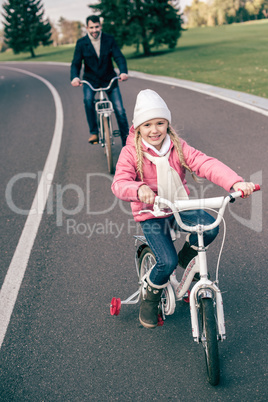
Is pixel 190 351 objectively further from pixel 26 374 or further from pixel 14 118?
pixel 14 118

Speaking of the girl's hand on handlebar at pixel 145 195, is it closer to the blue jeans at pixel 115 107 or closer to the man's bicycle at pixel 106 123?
the man's bicycle at pixel 106 123

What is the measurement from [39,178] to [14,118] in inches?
259

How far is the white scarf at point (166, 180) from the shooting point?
3133 millimetres

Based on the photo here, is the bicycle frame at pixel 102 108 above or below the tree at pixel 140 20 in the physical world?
below

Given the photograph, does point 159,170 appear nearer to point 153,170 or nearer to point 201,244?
point 153,170

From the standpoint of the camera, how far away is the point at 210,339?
2.68 metres

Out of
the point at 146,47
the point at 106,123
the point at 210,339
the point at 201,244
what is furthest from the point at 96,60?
the point at 146,47

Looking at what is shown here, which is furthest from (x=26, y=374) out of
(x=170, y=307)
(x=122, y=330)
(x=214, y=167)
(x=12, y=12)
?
(x=12, y=12)

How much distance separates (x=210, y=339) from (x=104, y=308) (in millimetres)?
1331

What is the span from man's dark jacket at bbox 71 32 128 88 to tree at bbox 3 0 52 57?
189 ft

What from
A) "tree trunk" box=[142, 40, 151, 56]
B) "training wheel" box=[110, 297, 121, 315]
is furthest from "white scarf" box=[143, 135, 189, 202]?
"tree trunk" box=[142, 40, 151, 56]

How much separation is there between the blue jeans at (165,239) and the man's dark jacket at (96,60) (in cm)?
515

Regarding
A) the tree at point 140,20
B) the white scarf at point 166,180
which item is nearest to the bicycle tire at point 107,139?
the white scarf at point 166,180

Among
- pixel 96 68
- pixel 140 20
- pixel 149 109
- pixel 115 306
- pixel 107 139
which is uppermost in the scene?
pixel 140 20
